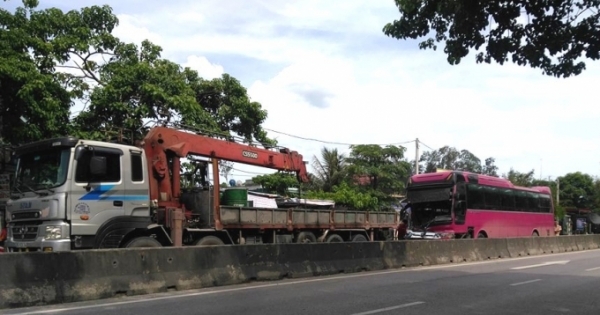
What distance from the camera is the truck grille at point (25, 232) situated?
444 inches

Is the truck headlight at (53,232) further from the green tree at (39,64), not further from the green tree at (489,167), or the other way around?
the green tree at (489,167)

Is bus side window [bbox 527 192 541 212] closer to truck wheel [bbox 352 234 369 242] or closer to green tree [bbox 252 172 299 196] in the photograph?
green tree [bbox 252 172 299 196]

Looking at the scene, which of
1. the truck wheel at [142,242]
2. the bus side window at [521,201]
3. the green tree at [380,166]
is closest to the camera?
the truck wheel at [142,242]

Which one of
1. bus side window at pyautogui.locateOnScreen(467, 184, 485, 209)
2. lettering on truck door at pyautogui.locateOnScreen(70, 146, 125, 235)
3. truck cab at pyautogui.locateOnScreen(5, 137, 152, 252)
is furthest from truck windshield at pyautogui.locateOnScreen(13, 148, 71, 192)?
bus side window at pyautogui.locateOnScreen(467, 184, 485, 209)

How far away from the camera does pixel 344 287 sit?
11.5m

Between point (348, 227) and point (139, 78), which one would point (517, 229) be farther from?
point (139, 78)

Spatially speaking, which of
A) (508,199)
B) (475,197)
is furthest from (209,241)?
(508,199)

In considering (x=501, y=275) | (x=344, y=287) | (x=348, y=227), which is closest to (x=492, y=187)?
(x=348, y=227)

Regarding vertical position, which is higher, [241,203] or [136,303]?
[241,203]

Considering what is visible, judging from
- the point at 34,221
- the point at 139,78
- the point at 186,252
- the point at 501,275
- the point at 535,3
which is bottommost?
the point at 501,275

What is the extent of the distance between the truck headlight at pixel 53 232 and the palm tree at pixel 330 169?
31.2 m

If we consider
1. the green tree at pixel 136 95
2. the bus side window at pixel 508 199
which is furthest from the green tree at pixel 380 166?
the green tree at pixel 136 95

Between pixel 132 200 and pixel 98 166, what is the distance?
1.27m

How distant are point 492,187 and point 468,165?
2516 inches
